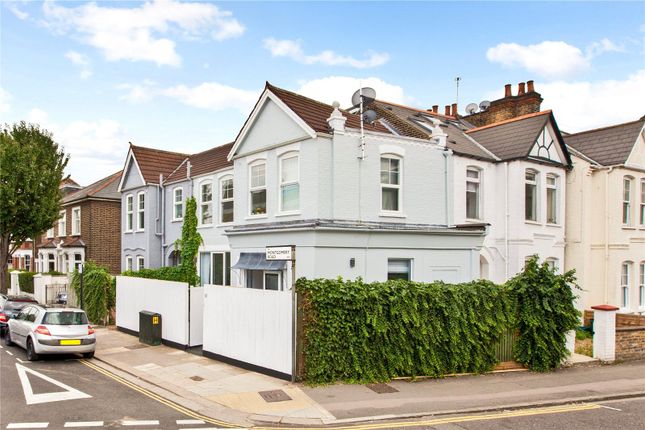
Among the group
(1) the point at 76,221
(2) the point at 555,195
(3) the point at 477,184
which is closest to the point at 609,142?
(2) the point at 555,195

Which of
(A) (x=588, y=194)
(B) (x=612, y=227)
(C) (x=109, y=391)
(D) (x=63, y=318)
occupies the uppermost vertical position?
(A) (x=588, y=194)

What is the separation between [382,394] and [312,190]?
22.5ft

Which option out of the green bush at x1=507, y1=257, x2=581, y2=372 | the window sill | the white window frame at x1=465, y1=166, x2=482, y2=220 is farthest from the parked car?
the white window frame at x1=465, y1=166, x2=482, y2=220

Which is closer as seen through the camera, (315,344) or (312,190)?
(315,344)

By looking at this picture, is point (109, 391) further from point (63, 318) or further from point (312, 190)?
point (312, 190)

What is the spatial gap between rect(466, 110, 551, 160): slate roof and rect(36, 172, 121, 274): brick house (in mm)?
Result: 23148

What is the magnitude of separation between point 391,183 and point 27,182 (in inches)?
844

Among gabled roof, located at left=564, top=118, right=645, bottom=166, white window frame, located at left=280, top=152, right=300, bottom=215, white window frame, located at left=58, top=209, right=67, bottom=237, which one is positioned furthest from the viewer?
white window frame, located at left=58, top=209, right=67, bottom=237

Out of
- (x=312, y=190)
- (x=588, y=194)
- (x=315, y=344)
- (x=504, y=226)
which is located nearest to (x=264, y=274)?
(x=312, y=190)

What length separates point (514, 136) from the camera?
2089 cm

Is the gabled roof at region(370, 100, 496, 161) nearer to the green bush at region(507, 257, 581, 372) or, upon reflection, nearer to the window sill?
the window sill

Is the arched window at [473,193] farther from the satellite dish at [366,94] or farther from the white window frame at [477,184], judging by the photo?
the satellite dish at [366,94]

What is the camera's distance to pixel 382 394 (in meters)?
11.0

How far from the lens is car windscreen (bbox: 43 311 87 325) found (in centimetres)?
1485
